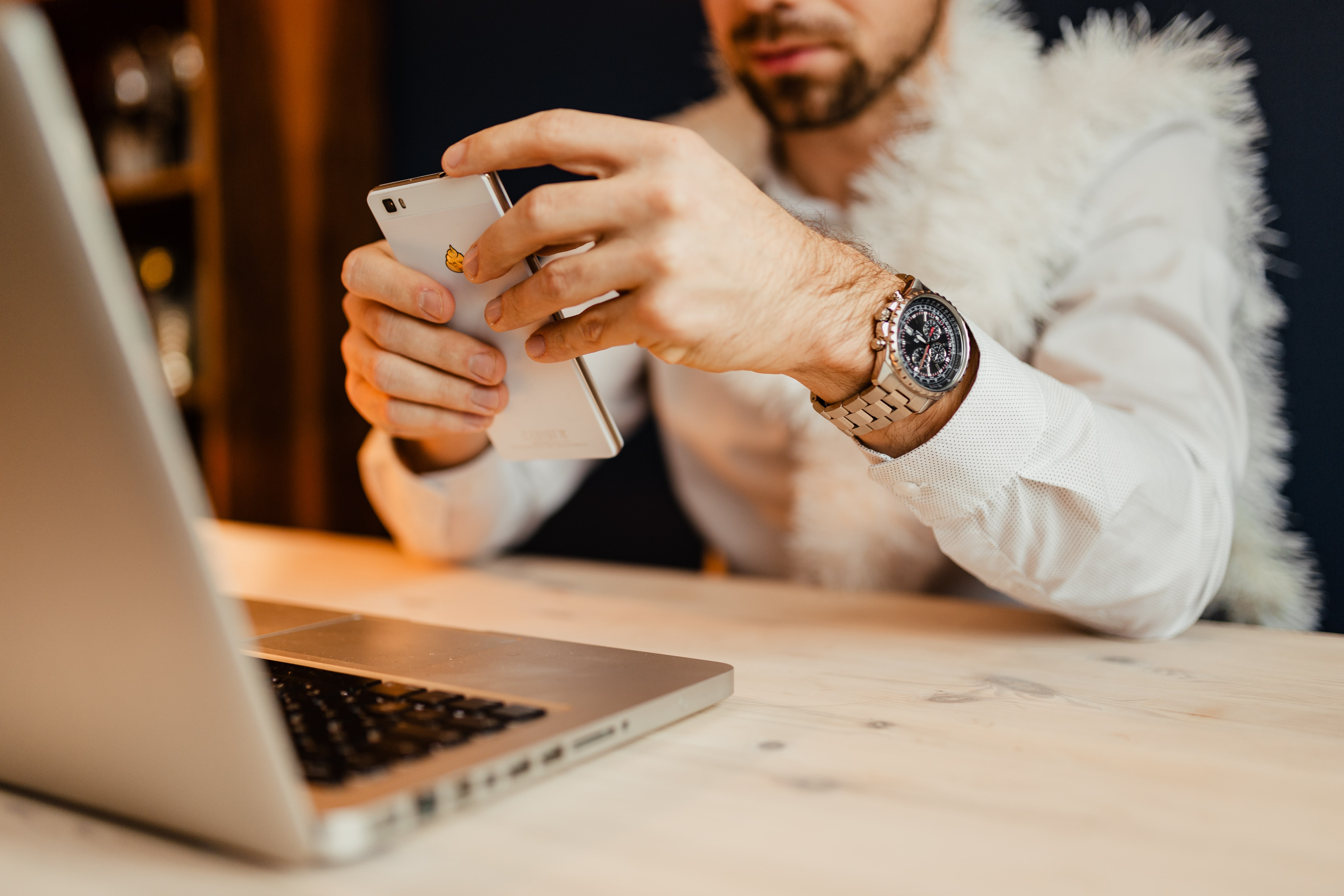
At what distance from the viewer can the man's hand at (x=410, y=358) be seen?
0.73 metres

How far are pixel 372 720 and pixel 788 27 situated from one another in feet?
3.50

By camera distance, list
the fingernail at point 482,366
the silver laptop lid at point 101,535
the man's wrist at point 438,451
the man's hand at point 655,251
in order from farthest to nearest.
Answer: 1. the man's wrist at point 438,451
2. the fingernail at point 482,366
3. the man's hand at point 655,251
4. the silver laptop lid at point 101,535

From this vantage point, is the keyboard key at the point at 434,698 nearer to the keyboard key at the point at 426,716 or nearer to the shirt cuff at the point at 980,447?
the keyboard key at the point at 426,716

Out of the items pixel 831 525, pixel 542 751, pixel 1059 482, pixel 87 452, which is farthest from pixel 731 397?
pixel 87 452

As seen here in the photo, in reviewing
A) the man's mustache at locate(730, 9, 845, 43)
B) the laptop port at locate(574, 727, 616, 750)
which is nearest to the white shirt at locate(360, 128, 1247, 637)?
the man's mustache at locate(730, 9, 845, 43)

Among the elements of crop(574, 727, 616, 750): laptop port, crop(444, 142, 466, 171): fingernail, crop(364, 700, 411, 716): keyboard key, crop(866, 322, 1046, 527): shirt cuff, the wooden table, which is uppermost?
crop(444, 142, 466, 171): fingernail

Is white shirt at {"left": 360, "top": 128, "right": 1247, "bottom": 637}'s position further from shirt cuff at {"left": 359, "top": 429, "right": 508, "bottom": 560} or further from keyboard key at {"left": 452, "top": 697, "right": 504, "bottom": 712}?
keyboard key at {"left": 452, "top": 697, "right": 504, "bottom": 712}

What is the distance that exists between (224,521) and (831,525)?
4.91 ft

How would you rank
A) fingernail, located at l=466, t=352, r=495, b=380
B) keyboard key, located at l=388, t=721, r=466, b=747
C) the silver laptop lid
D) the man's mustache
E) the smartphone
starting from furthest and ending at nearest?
the man's mustache → fingernail, located at l=466, t=352, r=495, b=380 → the smartphone → keyboard key, located at l=388, t=721, r=466, b=747 → the silver laptop lid

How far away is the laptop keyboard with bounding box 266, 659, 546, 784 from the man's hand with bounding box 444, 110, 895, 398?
24 centimetres

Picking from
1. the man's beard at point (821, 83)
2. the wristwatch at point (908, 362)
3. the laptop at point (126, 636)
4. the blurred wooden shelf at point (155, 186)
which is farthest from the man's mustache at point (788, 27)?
the blurred wooden shelf at point (155, 186)

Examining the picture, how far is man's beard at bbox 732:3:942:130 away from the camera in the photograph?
121cm

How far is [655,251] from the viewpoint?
541 millimetres

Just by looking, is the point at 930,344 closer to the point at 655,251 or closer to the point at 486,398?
the point at 655,251
